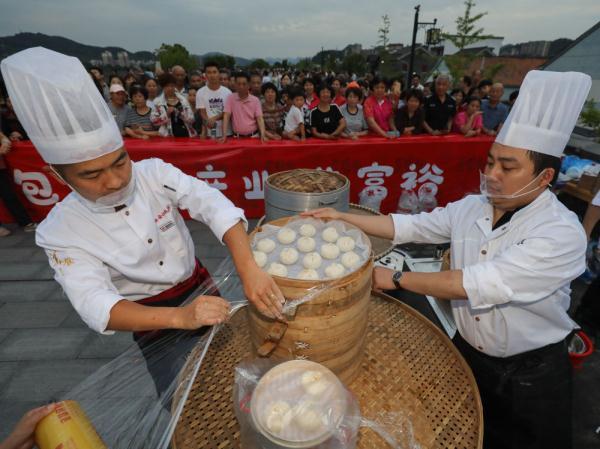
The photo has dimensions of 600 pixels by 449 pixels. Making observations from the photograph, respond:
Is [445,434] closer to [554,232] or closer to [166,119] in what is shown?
[554,232]

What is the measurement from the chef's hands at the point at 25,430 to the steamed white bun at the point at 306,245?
1.12 metres

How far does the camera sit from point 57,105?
1188 millimetres

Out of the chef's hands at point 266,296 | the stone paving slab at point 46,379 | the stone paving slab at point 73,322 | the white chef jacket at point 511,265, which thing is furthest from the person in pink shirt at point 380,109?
the stone paving slab at point 46,379

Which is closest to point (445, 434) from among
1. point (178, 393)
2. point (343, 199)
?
point (178, 393)

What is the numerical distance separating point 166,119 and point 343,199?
15.4 feet

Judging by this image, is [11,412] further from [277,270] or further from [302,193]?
[302,193]

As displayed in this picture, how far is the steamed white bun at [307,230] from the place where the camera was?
1663 millimetres

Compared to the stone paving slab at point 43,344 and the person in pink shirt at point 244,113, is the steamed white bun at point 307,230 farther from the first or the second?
the person in pink shirt at point 244,113

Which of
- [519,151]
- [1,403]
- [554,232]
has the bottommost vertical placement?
[1,403]

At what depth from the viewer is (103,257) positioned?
1.49 m

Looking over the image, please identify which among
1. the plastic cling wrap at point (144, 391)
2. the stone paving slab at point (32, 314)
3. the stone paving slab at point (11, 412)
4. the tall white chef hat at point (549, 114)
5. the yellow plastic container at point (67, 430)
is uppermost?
the tall white chef hat at point (549, 114)

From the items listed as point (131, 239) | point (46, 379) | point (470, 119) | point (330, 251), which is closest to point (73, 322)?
point (46, 379)

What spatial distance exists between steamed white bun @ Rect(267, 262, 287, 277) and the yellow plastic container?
81 centimetres

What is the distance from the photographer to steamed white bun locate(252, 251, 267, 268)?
4.73ft
